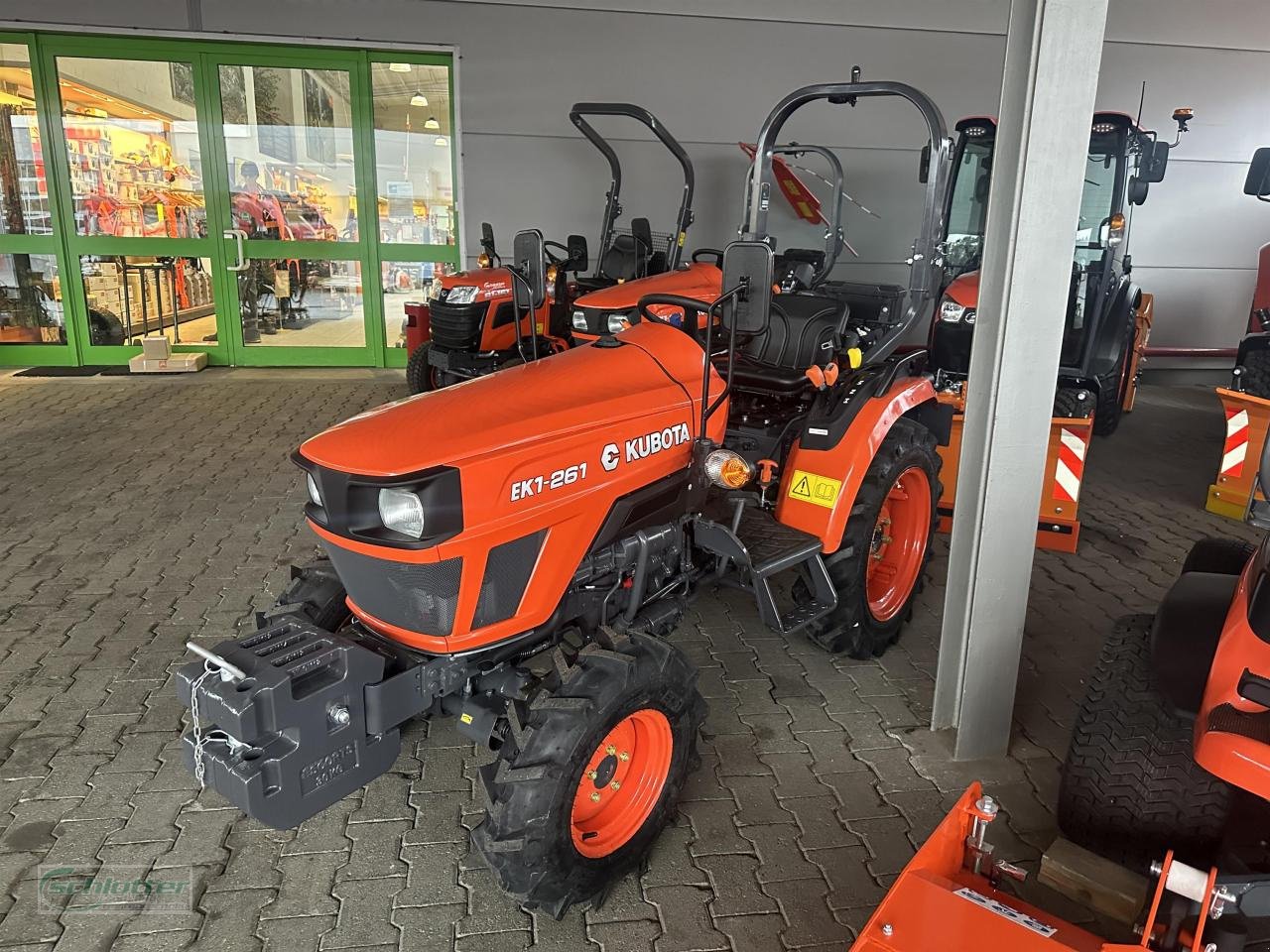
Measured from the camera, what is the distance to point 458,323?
255 inches

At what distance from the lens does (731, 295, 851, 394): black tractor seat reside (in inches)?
126

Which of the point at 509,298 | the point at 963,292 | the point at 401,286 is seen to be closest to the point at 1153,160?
the point at 963,292

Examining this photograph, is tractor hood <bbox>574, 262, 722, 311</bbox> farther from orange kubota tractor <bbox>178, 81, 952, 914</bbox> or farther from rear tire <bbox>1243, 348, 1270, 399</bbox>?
rear tire <bbox>1243, 348, 1270, 399</bbox>

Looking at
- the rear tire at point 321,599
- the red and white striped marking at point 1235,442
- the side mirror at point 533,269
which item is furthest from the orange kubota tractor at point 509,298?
the rear tire at point 321,599

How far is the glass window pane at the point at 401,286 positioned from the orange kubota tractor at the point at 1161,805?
740 centimetres

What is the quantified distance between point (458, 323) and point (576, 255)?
1.18 meters

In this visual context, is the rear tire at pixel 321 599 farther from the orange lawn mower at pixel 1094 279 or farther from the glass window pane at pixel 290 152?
the glass window pane at pixel 290 152

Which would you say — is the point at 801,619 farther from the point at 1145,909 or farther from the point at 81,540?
the point at 81,540

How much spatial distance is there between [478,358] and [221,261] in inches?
134

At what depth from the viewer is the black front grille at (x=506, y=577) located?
6.56ft

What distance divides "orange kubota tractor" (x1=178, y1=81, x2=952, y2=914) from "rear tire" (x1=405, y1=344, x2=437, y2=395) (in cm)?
437

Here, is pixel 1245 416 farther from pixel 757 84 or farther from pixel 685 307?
pixel 757 84

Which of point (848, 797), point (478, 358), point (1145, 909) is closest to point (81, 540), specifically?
point (478, 358)

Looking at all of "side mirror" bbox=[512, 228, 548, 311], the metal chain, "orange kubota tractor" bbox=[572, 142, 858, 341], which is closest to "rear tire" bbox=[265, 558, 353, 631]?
the metal chain
